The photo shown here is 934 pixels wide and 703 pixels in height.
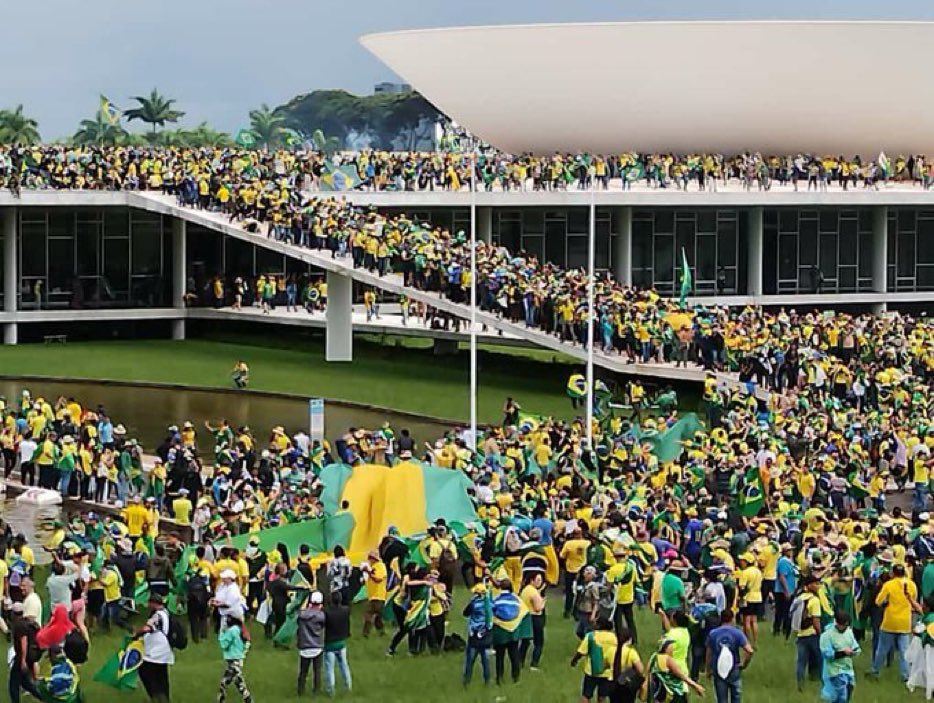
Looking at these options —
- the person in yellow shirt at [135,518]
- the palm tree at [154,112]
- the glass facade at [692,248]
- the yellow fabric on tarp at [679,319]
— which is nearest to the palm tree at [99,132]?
the palm tree at [154,112]

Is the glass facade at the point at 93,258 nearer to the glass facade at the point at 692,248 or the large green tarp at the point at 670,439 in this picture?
the glass facade at the point at 692,248

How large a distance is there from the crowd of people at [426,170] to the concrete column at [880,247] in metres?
1.11

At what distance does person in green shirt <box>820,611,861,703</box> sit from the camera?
16406 mm

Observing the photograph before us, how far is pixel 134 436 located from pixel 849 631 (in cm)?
1992

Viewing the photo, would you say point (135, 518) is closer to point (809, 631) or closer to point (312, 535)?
point (312, 535)

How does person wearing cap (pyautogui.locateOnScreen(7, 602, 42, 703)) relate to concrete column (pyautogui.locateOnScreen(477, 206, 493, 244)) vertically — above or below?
below

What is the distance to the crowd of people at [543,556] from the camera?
684 inches

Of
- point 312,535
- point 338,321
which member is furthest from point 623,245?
point 312,535

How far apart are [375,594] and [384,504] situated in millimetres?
2961

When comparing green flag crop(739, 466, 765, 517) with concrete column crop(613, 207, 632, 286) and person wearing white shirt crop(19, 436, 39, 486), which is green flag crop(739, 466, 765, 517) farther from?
concrete column crop(613, 207, 632, 286)

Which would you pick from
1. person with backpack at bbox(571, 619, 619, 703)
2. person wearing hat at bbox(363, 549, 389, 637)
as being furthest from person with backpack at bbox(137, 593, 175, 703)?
Result: person with backpack at bbox(571, 619, 619, 703)

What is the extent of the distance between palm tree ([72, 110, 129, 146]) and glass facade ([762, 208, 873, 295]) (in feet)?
Result: 188

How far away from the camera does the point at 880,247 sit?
58.2 m

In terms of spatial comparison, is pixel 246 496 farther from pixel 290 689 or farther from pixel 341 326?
pixel 341 326
